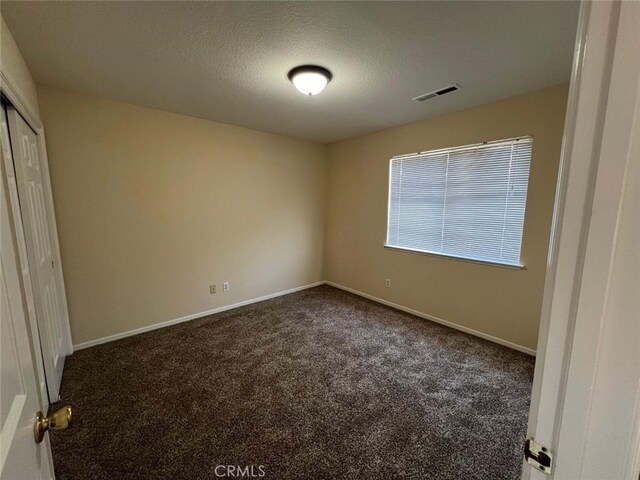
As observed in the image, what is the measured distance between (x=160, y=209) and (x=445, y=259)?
10.9 feet

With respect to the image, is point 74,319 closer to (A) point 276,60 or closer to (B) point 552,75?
(A) point 276,60

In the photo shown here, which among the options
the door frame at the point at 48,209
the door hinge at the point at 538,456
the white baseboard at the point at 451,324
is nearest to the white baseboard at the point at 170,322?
the door frame at the point at 48,209

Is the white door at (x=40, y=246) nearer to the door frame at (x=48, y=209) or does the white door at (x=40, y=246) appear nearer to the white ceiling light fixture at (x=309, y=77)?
the door frame at (x=48, y=209)

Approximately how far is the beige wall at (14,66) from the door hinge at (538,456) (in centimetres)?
259

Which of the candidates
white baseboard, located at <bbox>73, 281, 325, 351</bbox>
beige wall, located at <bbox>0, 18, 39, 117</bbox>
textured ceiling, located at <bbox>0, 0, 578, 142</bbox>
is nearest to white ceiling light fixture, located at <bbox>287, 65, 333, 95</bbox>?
textured ceiling, located at <bbox>0, 0, 578, 142</bbox>

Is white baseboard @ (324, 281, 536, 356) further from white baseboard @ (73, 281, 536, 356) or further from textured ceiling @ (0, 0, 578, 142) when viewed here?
textured ceiling @ (0, 0, 578, 142)

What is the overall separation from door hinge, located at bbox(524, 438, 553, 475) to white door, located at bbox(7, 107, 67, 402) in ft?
8.72

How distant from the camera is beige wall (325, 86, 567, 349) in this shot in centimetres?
244

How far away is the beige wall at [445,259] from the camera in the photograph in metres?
2.44

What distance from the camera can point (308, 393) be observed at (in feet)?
6.68

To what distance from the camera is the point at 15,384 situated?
1.88ft

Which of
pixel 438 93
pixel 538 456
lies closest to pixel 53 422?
pixel 538 456

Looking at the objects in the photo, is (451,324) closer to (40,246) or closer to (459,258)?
(459,258)

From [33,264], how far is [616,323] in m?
2.78
